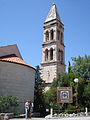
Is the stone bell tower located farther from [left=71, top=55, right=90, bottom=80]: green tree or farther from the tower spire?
[left=71, top=55, right=90, bottom=80]: green tree

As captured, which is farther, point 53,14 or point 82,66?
point 53,14

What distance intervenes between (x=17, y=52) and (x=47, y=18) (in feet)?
67.4

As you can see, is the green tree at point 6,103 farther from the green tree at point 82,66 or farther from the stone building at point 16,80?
the green tree at point 82,66

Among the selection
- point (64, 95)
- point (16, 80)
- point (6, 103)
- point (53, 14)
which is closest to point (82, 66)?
point (16, 80)

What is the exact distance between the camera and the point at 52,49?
2061 inches

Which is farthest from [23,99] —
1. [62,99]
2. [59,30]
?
[59,30]

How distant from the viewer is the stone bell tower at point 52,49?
50125mm

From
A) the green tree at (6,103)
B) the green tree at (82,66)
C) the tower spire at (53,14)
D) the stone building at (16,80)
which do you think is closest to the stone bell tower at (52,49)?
the tower spire at (53,14)

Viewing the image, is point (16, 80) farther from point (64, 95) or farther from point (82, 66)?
point (82, 66)

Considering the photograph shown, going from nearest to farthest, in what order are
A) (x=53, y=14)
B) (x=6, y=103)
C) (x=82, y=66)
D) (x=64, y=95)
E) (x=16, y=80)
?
(x=64, y=95), (x=6, y=103), (x=16, y=80), (x=82, y=66), (x=53, y=14)

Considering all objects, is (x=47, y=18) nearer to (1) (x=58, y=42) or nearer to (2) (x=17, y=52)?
(1) (x=58, y=42)

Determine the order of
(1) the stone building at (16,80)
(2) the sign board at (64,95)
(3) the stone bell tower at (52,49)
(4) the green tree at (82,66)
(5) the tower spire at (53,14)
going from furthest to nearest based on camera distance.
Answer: (5) the tower spire at (53,14), (3) the stone bell tower at (52,49), (4) the green tree at (82,66), (1) the stone building at (16,80), (2) the sign board at (64,95)

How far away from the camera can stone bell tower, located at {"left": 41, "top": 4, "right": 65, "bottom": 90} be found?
5012 cm

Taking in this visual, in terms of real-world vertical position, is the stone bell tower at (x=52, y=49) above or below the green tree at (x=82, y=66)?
above
